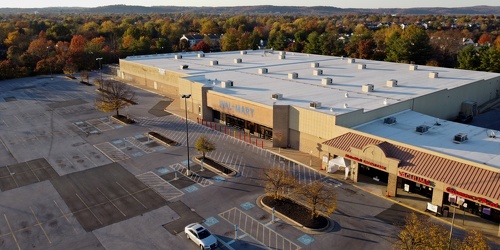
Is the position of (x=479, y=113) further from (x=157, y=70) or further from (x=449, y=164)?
(x=157, y=70)

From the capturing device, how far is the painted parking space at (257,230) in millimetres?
30359

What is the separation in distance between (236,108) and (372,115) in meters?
19.8

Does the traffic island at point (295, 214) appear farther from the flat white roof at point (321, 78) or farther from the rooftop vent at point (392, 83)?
the rooftop vent at point (392, 83)

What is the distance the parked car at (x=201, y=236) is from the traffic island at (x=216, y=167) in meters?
12.2

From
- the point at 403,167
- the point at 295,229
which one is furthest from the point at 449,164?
the point at 295,229

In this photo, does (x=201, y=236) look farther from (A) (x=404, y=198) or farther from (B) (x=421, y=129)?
(B) (x=421, y=129)

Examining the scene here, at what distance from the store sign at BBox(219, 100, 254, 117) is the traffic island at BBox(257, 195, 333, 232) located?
19640 millimetres

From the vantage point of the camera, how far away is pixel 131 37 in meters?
144

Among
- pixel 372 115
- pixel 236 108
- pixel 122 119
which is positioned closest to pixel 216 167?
pixel 236 108

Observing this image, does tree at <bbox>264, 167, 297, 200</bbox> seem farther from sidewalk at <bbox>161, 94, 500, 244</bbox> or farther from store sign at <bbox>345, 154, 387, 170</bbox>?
sidewalk at <bbox>161, 94, 500, 244</bbox>

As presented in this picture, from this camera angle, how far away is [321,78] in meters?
69.0

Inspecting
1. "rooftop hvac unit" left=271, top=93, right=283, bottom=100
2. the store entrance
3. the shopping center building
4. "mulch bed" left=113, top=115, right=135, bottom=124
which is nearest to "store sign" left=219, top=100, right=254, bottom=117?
the shopping center building

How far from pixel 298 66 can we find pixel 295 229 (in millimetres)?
55037

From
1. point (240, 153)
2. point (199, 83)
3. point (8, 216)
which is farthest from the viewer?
point (199, 83)
